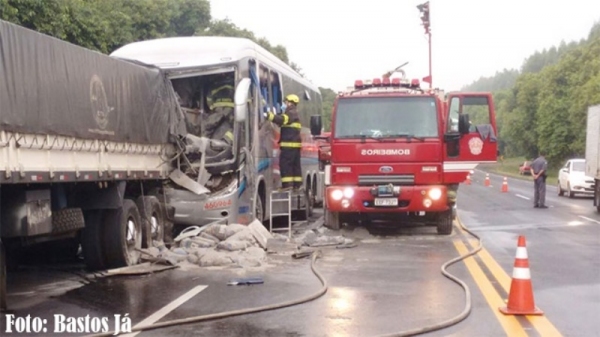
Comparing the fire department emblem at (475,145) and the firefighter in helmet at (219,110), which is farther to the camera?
the fire department emblem at (475,145)

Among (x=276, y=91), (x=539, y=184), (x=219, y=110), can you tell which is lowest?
(x=539, y=184)

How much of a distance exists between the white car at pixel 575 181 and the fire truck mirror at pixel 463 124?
17.5m

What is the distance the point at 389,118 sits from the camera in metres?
15.8

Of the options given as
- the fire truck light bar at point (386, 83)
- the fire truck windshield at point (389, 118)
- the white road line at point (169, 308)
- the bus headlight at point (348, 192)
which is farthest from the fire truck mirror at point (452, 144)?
the white road line at point (169, 308)

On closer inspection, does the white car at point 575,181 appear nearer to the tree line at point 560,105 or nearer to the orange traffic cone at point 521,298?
the orange traffic cone at point 521,298

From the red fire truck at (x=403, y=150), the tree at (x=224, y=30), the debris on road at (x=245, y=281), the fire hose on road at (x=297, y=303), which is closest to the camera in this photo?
the fire hose on road at (x=297, y=303)

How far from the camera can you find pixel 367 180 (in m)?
15.7

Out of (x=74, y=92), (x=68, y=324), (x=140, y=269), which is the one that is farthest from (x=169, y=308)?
(x=74, y=92)

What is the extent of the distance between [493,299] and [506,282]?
125 cm

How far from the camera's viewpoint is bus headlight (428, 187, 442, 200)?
15.5 metres

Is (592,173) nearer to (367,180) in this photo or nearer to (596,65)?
(367,180)

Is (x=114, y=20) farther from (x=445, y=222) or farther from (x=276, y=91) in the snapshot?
(x=445, y=222)

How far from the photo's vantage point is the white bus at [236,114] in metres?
13.6

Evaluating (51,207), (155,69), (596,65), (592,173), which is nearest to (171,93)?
(155,69)
